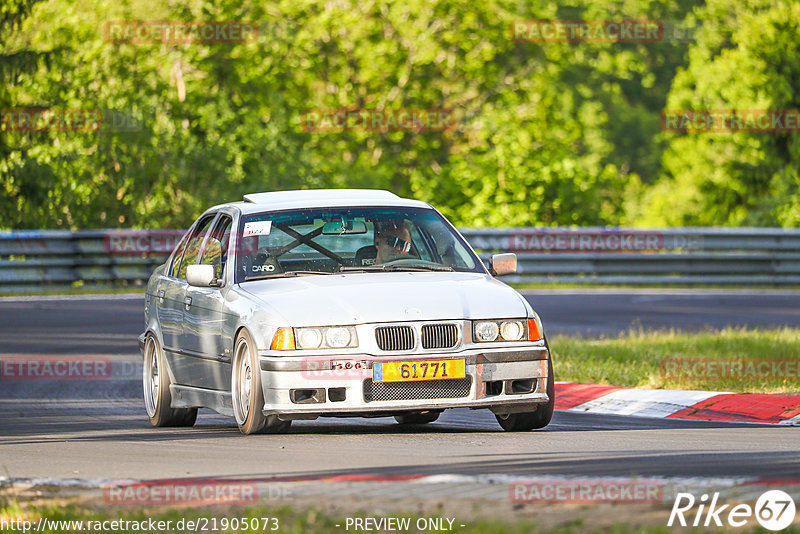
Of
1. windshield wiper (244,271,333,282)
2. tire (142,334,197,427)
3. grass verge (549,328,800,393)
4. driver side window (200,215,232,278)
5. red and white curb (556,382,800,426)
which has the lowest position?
grass verge (549,328,800,393)

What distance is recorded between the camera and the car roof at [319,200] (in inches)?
429

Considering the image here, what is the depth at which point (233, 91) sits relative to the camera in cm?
4172

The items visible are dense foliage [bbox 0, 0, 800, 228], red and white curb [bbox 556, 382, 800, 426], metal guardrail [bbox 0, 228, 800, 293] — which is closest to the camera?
red and white curb [bbox 556, 382, 800, 426]

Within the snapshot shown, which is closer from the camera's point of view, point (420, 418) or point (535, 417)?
point (535, 417)

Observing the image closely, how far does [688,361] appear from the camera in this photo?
13.9 m

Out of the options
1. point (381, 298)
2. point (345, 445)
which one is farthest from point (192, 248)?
point (345, 445)

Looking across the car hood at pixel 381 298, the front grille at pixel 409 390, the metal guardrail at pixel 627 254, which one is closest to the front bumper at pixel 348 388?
the front grille at pixel 409 390

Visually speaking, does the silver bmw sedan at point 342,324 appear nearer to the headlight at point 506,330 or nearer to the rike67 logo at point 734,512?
the headlight at point 506,330

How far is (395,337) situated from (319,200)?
1896mm

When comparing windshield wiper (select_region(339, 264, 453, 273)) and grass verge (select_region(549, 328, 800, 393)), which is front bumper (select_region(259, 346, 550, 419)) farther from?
grass verge (select_region(549, 328, 800, 393))

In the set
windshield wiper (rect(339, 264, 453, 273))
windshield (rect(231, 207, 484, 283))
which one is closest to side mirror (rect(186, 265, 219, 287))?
windshield (rect(231, 207, 484, 283))

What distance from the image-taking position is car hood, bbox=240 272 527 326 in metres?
9.45

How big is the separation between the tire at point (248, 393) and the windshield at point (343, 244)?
71 cm

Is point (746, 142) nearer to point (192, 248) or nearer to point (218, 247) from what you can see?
point (192, 248)
